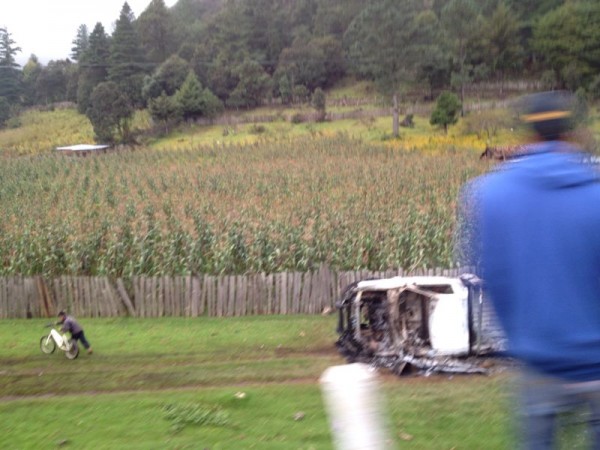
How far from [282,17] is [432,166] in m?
46.4

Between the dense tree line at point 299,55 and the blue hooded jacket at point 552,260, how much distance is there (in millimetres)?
47538

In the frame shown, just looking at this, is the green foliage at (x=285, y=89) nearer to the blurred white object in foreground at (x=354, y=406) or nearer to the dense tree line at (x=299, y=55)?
the dense tree line at (x=299, y=55)

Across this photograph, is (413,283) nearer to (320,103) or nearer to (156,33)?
(320,103)

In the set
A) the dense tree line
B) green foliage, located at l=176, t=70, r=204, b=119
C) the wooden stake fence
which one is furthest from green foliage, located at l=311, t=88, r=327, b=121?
the wooden stake fence

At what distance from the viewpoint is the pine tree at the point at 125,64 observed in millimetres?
63250

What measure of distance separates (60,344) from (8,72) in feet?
201

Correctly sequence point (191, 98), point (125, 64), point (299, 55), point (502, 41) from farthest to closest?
point (299, 55) < point (125, 64) < point (191, 98) < point (502, 41)

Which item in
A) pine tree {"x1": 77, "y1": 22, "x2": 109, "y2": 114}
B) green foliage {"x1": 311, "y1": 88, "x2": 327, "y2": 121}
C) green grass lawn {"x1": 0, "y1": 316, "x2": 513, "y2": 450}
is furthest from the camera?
pine tree {"x1": 77, "y1": 22, "x2": 109, "y2": 114}

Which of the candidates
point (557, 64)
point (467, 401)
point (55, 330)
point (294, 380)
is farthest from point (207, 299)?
point (557, 64)

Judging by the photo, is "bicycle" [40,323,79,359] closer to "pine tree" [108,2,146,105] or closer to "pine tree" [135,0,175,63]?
"pine tree" [108,2,146,105]

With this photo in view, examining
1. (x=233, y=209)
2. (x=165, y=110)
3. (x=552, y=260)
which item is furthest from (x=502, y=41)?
(x=552, y=260)

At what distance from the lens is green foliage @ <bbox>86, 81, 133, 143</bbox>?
183 ft

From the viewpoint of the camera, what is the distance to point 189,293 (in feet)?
51.7

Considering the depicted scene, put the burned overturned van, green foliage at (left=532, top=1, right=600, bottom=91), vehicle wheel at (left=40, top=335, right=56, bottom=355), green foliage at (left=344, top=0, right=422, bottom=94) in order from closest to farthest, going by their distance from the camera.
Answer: the burned overturned van → vehicle wheel at (left=40, top=335, right=56, bottom=355) → green foliage at (left=532, top=1, right=600, bottom=91) → green foliage at (left=344, top=0, right=422, bottom=94)
